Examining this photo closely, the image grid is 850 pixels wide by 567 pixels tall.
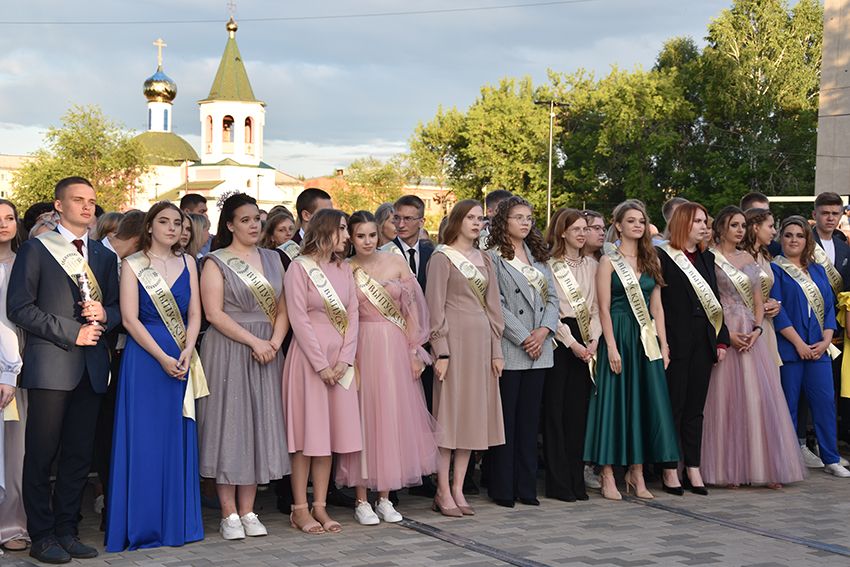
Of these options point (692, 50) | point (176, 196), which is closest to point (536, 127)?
point (692, 50)

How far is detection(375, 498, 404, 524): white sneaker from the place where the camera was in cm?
675

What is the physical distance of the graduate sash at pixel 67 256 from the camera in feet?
19.2

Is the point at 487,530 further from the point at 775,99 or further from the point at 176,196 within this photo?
the point at 176,196

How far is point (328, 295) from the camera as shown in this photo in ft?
21.5

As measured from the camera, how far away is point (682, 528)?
666 centimetres

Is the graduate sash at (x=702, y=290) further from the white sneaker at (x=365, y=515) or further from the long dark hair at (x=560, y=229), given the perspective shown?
the white sneaker at (x=365, y=515)

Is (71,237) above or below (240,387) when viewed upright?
above

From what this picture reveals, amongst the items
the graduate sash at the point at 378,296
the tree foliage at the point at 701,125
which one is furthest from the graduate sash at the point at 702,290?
the tree foliage at the point at 701,125

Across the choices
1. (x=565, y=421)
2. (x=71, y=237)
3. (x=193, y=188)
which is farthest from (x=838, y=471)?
(x=193, y=188)

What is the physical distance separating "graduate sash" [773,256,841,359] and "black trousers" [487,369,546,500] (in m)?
2.61

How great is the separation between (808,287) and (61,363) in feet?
18.9

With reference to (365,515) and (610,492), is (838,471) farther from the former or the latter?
(365,515)

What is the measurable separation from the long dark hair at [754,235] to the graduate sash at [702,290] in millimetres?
896

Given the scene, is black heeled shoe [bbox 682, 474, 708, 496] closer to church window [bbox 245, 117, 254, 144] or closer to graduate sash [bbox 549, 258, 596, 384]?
graduate sash [bbox 549, 258, 596, 384]
